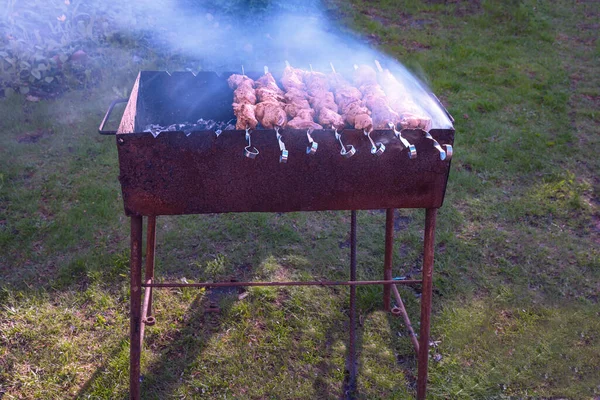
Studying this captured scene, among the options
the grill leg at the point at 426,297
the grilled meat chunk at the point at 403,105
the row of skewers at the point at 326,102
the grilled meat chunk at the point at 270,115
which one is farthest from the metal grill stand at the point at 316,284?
the grilled meat chunk at the point at 270,115

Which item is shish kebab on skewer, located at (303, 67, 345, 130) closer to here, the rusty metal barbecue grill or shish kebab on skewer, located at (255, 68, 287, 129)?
shish kebab on skewer, located at (255, 68, 287, 129)

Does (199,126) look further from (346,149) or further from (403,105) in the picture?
(403,105)

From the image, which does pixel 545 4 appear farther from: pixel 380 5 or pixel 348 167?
pixel 348 167

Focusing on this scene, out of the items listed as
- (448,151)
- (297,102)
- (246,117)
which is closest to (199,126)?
(246,117)

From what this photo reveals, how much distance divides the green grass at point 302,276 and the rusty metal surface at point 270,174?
1162mm

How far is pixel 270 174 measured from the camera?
2242 millimetres

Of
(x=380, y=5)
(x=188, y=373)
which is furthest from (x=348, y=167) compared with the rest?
(x=380, y=5)

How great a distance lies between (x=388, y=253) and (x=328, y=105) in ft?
3.48

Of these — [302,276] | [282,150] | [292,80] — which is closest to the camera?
[282,150]

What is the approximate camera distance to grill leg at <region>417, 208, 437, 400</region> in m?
2.45

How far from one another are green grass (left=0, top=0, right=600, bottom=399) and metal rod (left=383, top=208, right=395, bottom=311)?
107mm

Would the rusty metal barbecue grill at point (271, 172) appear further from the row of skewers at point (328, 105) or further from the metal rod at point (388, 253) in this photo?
the metal rod at point (388, 253)

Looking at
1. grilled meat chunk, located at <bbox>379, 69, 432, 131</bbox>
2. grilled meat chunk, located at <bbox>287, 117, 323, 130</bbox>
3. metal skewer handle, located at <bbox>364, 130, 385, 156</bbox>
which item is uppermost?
grilled meat chunk, located at <bbox>379, 69, 432, 131</bbox>

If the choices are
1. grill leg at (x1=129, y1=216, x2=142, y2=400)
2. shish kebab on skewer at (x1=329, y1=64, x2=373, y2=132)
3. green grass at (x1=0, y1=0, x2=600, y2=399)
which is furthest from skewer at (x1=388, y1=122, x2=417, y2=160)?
green grass at (x1=0, y1=0, x2=600, y2=399)
